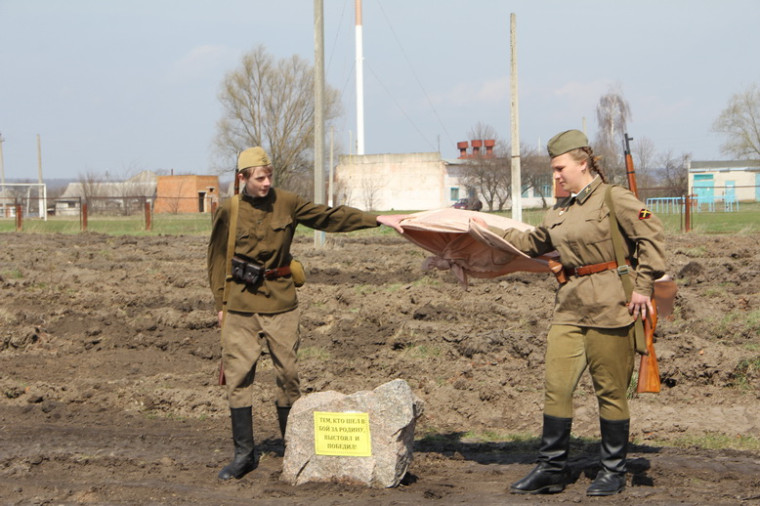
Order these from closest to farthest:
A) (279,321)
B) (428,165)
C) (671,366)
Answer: (279,321) < (671,366) < (428,165)

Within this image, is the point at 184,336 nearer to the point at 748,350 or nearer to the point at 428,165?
the point at 748,350

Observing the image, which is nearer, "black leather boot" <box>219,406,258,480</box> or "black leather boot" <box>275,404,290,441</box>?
"black leather boot" <box>219,406,258,480</box>

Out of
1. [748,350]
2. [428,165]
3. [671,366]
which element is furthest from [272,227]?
[428,165]

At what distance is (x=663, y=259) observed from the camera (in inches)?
190

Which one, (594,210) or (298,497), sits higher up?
(594,210)

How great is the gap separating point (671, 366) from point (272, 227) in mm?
4368

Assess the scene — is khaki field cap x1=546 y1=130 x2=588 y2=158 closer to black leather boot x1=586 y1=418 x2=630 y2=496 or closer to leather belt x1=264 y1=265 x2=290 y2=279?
black leather boot x1=586 y1=418 x2=630 y2=496

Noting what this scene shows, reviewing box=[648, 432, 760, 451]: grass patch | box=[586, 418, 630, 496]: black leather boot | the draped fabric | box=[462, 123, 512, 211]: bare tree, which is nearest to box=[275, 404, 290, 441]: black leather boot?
the draped fabric

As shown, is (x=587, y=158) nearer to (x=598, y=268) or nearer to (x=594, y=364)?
(x=598, y=268)

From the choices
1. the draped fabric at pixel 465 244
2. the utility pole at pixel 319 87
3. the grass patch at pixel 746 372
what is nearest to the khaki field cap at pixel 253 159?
the draped fabric at pixel 465 244

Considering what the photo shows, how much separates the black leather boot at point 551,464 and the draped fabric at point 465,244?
121 centimetres

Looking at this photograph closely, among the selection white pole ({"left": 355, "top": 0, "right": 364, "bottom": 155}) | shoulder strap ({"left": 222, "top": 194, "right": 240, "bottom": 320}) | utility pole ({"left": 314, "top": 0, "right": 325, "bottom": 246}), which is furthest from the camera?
white pole ({"left": 355, "top": 0, "right": 364, "bottom": 155})

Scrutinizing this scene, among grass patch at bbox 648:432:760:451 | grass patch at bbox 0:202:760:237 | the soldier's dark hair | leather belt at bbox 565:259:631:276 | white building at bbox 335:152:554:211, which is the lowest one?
grass patch at bbox 648:432:760:451

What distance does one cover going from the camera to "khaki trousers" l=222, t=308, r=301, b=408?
5.68m
